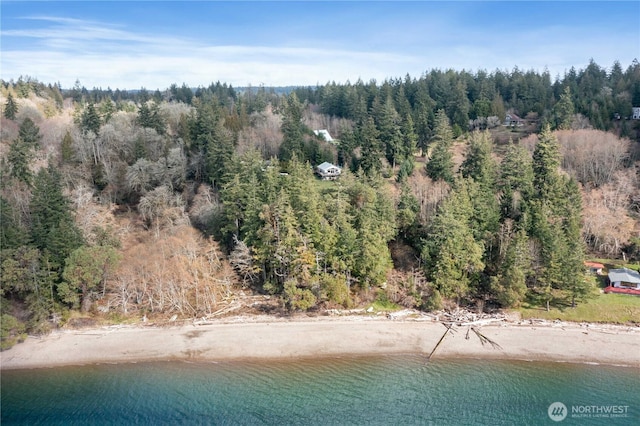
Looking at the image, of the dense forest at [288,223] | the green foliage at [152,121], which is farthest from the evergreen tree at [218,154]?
the green foliage at [152,121]

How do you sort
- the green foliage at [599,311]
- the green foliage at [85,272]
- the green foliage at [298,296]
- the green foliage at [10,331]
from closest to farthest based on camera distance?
the green foliage at [10,331], the green foliage at [599,311], the green foliage at [85,272], the green foliage at [298,296]

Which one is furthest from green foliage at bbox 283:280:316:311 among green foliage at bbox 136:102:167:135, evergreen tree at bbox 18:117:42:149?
evergreen tree at bbox 18:117:42:149

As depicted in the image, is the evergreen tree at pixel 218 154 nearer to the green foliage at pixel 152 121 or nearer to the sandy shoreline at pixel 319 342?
the green foliage at pixel 152 121

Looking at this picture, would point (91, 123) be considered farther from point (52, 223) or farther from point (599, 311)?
point (599, 311)

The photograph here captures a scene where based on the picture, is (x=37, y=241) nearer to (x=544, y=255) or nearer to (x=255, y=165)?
(x=255, y=165)

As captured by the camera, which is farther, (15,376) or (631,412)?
(15,376)

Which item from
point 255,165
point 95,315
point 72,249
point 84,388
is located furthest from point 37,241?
point 255,165

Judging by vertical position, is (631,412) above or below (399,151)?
below

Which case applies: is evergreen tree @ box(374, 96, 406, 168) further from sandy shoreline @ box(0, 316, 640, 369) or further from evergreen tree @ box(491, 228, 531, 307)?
sandy shoreline @ box(0, 316, 640, 369)
